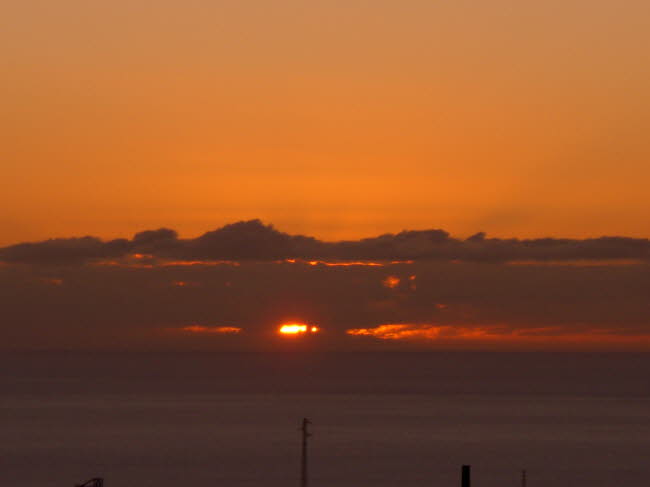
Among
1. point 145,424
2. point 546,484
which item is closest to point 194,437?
point 145,424

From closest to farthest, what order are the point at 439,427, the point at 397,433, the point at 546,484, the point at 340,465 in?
1. the point at 546,484
2. the point at 340,465
3. the point at 397,433
4. the point at 439,427

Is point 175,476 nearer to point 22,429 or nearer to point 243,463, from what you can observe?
point 243,463

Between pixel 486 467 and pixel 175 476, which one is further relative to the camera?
pixel 486 467

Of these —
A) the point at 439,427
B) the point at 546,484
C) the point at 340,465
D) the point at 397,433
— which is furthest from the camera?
the point at 439,427

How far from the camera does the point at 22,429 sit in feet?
564

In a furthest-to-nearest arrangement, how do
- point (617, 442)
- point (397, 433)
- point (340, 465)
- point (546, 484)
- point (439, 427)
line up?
point (439, 427) → point (397, 433) → point (617, 442) → point (340, 465) → point (546, 484)

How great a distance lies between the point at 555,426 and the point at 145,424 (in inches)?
2591

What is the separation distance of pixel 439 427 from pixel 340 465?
52.1 m

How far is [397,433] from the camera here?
543ft

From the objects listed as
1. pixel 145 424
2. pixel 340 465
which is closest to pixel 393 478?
pixel 340 465

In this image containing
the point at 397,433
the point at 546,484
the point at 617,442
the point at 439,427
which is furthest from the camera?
the point at 439,427

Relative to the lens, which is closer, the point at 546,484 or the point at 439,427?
the point at 546,484

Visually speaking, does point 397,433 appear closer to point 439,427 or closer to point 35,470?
point 439,427

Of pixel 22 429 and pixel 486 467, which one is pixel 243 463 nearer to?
pixel 486 467
